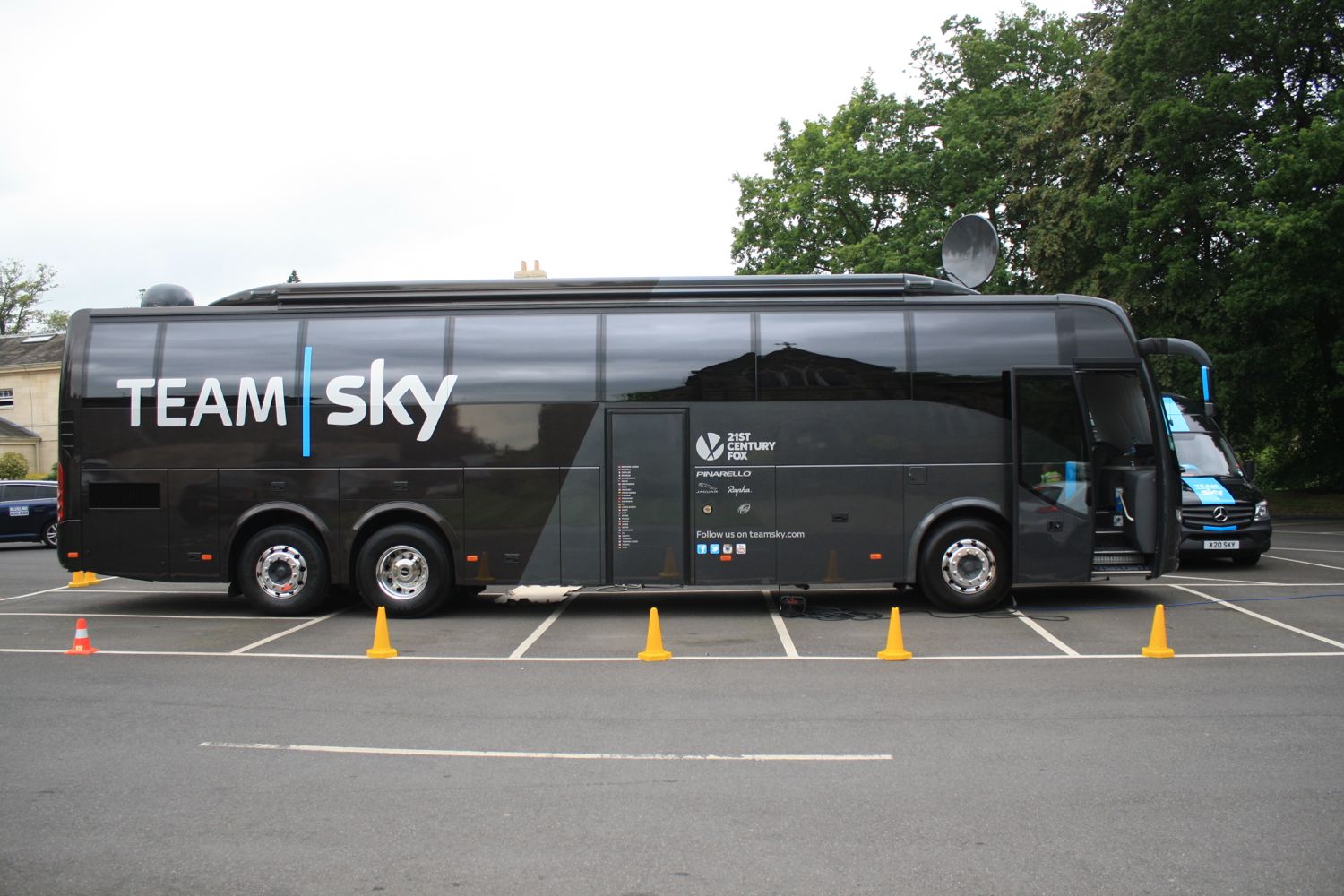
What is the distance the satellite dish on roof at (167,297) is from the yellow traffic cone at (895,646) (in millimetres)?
9379

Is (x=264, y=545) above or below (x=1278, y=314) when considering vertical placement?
below

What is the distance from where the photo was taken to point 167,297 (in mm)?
12602

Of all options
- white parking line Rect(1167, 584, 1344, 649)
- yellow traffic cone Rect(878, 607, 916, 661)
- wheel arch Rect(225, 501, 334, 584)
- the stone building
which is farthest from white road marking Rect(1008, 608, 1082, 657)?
the stone building

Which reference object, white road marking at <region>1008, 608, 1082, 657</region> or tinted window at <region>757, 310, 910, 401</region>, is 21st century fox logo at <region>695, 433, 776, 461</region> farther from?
white road marking at <region>1008, 608, 1082, 657</region>

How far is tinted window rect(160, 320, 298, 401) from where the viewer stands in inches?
465

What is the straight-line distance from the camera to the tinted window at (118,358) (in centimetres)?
1191

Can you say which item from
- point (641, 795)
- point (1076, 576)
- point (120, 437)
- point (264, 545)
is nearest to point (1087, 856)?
point (641, 795)

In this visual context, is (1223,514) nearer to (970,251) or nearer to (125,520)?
(970,251)

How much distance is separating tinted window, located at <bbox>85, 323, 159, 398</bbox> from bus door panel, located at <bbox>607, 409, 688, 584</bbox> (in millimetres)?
5633

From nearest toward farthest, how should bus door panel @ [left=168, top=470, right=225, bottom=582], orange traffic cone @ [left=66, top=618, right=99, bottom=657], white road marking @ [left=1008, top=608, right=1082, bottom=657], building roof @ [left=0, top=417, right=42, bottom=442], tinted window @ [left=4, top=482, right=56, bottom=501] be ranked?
white road marking @ [left=1008, top=608, right=1082, bottom=657], orange traffic cone @ [left=66, top=618, right=99, bottom=657], bus door panel @ [left=168, top=470, right=225, bottom=582], tinted window @ [left=4, top=482, right=56, bottom=501], building roof @ [left=0, top=417, right=42, bottom=442]

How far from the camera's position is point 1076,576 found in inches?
458

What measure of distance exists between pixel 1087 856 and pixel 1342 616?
8.73m

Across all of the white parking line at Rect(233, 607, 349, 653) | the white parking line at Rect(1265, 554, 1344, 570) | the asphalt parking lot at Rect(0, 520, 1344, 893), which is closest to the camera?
the asphalt parking lot at Rect(0, 520, 1344, 893)

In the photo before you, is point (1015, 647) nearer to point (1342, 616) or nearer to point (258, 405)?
point (1342, 616)
